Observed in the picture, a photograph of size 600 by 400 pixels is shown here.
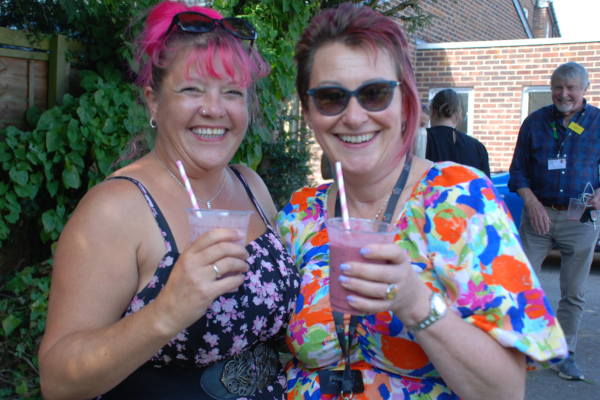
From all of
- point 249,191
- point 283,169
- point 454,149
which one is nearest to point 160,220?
point 249,191

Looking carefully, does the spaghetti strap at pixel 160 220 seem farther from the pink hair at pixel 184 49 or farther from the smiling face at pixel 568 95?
the smiling face at pixel 568 95

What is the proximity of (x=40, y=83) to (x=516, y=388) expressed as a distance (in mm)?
3382

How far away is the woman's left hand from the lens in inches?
51.4

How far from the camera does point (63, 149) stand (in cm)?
306

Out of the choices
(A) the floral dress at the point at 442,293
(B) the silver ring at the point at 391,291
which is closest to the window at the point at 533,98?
(A) the floral dress at the point at 442,293

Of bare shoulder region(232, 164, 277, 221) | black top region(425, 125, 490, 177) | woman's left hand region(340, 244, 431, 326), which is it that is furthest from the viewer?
black top region(425, 125, 490, 177)

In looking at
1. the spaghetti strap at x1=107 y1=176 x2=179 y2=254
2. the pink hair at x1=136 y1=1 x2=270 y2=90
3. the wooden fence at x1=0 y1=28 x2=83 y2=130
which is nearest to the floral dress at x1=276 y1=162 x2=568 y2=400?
the spaghetti strap at x1=107 y1=176 x2=179 y2=254

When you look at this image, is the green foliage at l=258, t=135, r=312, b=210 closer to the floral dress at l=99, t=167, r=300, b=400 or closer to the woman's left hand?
the floral dress at l=99, t=167, r=300, b=400

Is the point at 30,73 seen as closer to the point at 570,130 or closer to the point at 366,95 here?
the point at 366,95

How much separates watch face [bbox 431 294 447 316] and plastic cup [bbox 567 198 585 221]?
12.1 feet

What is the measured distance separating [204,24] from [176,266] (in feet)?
3.50

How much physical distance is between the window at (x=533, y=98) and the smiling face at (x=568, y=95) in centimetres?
525

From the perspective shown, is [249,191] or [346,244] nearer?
[346,244]

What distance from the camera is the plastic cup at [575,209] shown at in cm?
447
